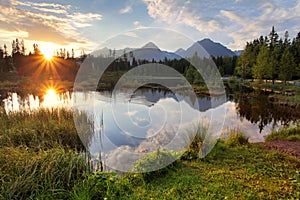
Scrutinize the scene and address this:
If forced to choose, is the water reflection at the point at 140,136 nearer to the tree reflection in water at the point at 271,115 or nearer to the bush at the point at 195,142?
the bush at the point at 195,142

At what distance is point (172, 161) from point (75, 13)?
5127 millimetres

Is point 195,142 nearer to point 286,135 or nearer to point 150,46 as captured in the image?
point 150,46

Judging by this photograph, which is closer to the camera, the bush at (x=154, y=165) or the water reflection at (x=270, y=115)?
the bush at (x=154, y=165)

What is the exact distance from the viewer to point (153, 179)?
3236 millimetres

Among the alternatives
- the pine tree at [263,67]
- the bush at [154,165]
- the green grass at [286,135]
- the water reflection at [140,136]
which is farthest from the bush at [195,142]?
the pine tree at [263,67]

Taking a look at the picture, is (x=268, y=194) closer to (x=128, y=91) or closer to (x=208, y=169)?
(x=208, y=169)

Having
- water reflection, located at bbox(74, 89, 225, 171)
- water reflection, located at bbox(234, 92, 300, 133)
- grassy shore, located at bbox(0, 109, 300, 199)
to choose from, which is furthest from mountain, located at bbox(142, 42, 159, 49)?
water reflection, located at bbox(234, 92, 300, 133)

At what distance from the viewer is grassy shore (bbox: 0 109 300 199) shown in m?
2.51

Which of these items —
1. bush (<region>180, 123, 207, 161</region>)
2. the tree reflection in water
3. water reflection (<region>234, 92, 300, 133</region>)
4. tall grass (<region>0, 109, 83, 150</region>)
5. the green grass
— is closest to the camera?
bush (<region>180, 123, 207, 161</region>)

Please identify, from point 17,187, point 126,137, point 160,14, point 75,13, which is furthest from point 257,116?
point 17,187

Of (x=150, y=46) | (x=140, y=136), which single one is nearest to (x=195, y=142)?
(x=140, y=136)

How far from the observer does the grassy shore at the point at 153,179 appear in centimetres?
251

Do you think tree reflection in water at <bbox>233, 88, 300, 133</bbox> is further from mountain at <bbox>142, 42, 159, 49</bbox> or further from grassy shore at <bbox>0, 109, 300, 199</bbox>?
mountain at <bbox>142, 42, 159, 49</bbox>

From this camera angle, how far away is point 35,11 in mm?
7883
